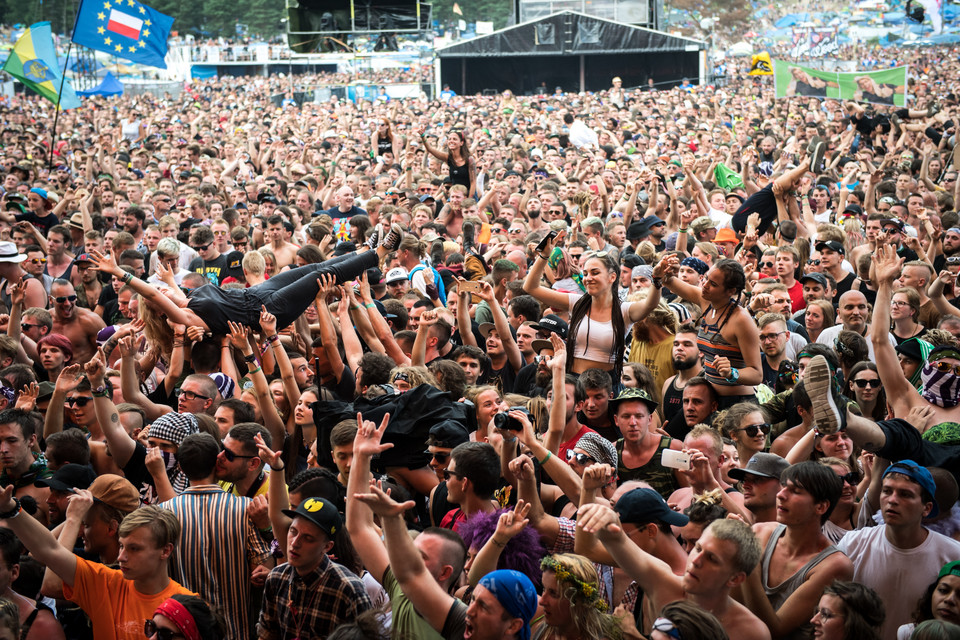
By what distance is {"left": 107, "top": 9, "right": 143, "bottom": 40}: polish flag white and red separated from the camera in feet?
55.2

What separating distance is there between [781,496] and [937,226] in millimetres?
6844

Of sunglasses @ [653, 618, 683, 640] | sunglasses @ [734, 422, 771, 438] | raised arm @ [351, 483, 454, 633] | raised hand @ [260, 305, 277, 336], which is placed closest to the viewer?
sunglasses @ [653, 618, 683, 640]

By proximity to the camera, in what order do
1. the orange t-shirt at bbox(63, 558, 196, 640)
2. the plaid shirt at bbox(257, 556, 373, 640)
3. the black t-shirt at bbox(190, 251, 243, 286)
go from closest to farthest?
the plaid shirt at bbox(257, 556, 373, 640)
the orange t-shirt at bbox(63, 558, 196, 640)
the black t-shirt at bbox(190, 251, 243, 286)

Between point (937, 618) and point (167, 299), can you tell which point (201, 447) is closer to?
point (167, 299)

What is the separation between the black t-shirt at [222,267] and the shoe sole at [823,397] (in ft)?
20.6

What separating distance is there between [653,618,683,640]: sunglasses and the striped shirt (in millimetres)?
1818

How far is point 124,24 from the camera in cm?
1700

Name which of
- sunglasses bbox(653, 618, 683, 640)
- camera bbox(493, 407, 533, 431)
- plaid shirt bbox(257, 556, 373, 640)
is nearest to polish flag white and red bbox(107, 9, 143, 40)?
camera bbox(493, 407, 533, 431)

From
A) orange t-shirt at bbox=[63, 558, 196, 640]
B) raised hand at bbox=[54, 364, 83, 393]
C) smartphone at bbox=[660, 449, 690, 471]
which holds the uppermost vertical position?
raised hand at bbox=[54, 364, 83, 393]

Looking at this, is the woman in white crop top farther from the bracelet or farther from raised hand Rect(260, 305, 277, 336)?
the bracelet

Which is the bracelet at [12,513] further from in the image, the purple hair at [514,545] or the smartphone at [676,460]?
the smartphone at [676,460]

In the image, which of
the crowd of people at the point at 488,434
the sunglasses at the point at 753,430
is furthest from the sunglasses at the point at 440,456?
the sunglasses at the point at 753,430

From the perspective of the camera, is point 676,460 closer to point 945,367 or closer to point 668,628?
point 668,628

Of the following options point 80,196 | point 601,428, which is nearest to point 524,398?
point 601,428
